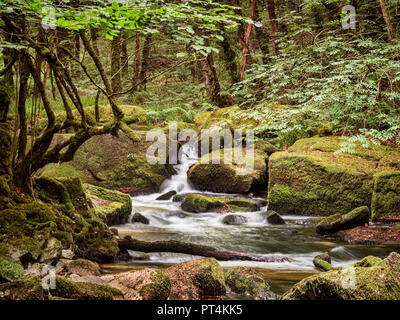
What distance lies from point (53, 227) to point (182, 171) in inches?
314

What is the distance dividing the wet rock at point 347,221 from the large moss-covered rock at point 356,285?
12.4 feet

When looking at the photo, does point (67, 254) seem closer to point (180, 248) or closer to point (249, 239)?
point (180, 248)

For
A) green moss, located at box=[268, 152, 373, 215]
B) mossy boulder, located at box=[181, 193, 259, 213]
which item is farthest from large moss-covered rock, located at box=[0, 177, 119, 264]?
green moss, located at box=[268, 152, 373, 215]

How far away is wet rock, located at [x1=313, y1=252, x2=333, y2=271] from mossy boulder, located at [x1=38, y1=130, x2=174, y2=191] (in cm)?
672

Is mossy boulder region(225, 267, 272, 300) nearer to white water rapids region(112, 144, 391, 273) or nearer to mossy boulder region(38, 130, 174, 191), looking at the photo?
white water rapids region(112, 144, 391, 273)

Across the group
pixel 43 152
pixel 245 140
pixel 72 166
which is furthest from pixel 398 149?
pixel 72 166

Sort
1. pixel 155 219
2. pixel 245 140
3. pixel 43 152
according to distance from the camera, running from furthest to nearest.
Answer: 1. pixel 245 140
2. pixel 155 219
3. pixel 43 152

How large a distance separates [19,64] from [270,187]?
23.1 ft

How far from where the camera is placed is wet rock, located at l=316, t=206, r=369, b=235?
654cm

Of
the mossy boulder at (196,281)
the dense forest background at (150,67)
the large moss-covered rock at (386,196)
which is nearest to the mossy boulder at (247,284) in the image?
the mossy boulder at (196,281)

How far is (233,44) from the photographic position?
19.1m
